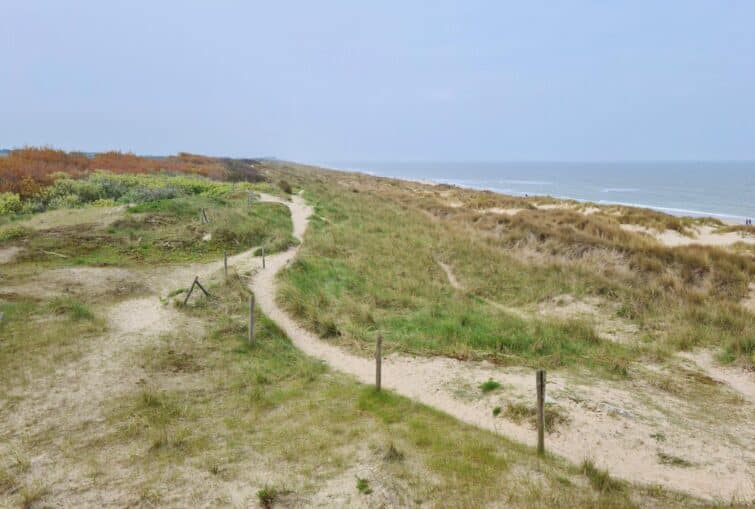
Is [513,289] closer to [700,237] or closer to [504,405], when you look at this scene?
[504,405]

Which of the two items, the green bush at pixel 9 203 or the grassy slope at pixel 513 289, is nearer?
the grassy slope at pixel 513 289

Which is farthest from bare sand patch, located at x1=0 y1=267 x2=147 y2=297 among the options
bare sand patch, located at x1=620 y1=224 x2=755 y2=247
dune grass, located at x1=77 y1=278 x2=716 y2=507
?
bare sand patch, located at x1=620 y1=224 x2=755 y2=247

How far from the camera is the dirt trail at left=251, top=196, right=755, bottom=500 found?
24.3 feet

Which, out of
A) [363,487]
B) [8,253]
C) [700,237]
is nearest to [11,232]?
[8,253]

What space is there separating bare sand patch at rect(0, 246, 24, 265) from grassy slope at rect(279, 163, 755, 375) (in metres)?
12.1

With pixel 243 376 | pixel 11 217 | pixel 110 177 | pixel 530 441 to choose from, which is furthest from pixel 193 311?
pixel 110 177

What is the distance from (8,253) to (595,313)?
81.4ft

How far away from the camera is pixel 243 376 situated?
446 inches

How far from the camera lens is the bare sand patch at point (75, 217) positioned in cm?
2513

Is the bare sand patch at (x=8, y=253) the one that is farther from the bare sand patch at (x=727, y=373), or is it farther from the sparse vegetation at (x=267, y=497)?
the bare sand patch at (x=727, y=373)

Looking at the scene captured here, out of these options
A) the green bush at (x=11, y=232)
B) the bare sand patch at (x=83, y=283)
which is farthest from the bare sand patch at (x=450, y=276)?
the green bush at (x=11, y=232)

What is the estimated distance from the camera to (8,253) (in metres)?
20.4

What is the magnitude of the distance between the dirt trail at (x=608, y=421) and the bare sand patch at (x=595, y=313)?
4.33 metres

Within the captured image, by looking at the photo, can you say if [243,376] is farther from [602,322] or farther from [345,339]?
[602,322]
